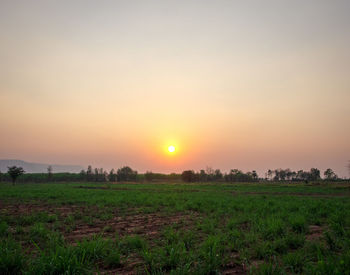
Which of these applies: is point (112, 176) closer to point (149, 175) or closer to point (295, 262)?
point (149, 175)

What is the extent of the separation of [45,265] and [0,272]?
932 millimetres

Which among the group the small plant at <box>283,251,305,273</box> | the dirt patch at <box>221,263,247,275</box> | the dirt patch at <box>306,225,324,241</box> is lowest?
the dirt patch at <box>306,225,324,241</box>

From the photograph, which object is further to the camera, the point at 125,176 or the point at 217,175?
the point at 217,175

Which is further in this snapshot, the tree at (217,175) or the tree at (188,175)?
the tree at (217,175)

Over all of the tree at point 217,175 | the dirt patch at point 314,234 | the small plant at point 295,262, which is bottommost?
the tree at point 217,175

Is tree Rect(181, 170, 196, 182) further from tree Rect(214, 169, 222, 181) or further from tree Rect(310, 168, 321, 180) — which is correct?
tree Rect(310, 168, 321, 180)

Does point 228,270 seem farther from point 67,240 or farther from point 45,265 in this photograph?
point 67,240

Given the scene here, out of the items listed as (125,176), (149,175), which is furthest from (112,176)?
(149,175)

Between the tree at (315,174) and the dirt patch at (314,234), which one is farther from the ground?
the dirt patch at (314,234)

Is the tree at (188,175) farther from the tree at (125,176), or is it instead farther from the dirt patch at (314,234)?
the dirt patch at (314,234)

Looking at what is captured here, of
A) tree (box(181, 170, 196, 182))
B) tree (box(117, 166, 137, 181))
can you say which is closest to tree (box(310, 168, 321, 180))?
tree (box(181, 170, 196, 182))

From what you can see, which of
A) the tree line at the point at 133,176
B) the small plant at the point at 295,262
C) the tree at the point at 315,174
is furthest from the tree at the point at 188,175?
the small plant at the point at 295,262

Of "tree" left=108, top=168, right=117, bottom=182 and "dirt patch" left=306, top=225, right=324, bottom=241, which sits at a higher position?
"dirt patch" left=306, top=225, right=324, bottom=241

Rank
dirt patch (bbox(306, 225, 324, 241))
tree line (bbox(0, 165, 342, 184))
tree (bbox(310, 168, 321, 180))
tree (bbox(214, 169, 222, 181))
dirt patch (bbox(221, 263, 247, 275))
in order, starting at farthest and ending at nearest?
1. tree (bbox(214, 169, 222, 181))
2. tree (bbox(310, 168, 321, 180))
3. tree line (bbox(0, 165, 342, 184))
4. dirt patch (bbox(306, 225, 324, 241))
5. dirt patch (bbox(221, 263, 247, 275))
